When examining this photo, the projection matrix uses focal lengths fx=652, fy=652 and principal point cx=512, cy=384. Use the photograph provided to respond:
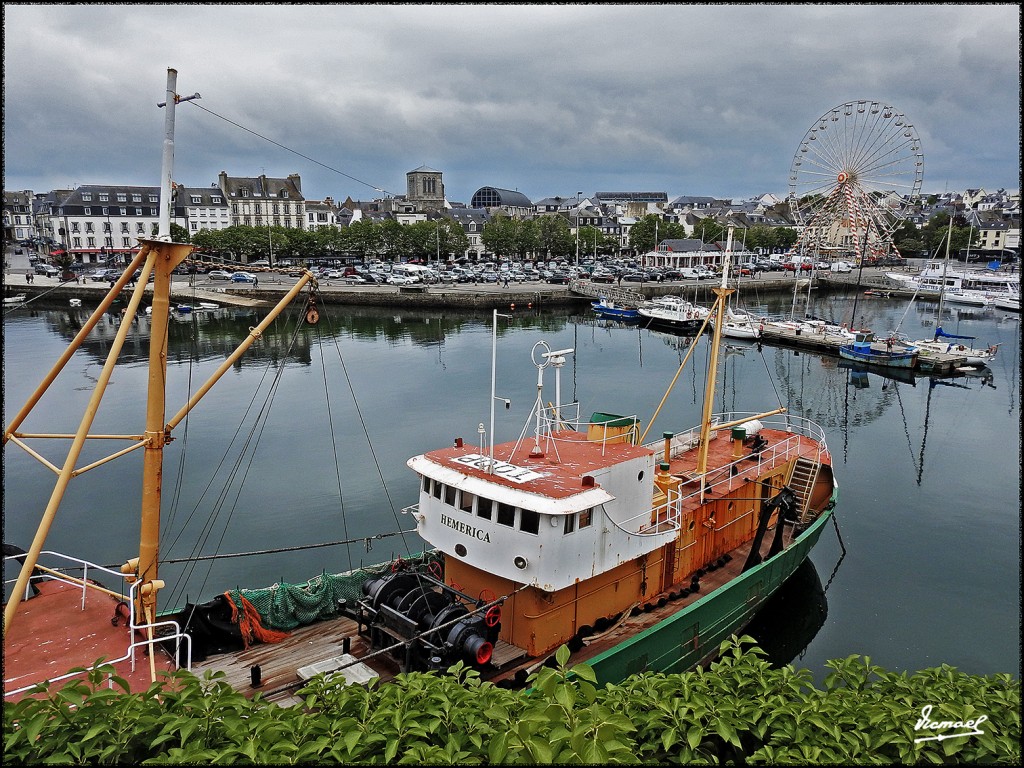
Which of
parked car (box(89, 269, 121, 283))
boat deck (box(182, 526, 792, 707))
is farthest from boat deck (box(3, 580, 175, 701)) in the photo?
parked car (box(89, 269, 121, 283))

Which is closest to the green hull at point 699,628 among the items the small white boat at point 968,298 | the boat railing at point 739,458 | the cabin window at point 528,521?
the boat railing at point 739,458

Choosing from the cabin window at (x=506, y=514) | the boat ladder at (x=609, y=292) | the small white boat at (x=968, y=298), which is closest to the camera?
the cabin window at (x=506, y=514)

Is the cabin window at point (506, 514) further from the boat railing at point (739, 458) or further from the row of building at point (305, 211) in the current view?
the row of building at point (305, 211)

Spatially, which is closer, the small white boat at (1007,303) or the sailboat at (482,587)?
the sailboat at (482,587)

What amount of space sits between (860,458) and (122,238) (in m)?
113

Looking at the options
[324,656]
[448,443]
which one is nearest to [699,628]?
[324,656]

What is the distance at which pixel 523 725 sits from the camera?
473cm

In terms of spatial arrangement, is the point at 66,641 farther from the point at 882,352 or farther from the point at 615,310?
the point at 615,310

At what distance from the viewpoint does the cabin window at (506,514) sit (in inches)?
486

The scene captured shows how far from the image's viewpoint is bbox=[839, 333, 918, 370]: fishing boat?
165 feet

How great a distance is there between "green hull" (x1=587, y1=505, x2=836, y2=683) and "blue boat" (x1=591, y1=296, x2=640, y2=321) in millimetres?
56355

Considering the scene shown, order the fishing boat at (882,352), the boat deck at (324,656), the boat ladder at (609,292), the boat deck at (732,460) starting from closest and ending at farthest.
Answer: the boat deck at (324,656)
the boat deck at (732,460)
the fishing boat at (882,352)
the boat ladder at (609,292)

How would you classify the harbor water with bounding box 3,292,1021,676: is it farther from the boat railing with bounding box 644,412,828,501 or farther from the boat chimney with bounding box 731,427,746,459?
the boat chimney with bounding box 731,427,746,459

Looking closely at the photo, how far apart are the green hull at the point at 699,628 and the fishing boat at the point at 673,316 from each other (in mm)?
51387
